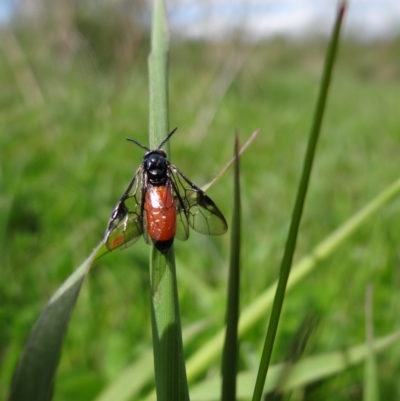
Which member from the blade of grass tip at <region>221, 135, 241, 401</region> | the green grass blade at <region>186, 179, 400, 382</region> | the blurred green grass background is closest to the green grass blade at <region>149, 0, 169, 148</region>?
the blade of grass tip at <region>221, 135, 241, 401</region>

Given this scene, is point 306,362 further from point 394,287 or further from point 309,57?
point 309,57

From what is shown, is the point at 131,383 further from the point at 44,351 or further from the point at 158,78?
the point at 158,78

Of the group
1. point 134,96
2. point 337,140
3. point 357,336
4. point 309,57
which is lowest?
point 357,336

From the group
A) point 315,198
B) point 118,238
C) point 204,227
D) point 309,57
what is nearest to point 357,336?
point 204,227

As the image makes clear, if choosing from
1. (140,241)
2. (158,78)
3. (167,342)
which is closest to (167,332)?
(167,342)

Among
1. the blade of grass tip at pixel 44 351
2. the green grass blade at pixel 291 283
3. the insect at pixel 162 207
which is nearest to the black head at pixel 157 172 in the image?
the insect at pixel 162 207

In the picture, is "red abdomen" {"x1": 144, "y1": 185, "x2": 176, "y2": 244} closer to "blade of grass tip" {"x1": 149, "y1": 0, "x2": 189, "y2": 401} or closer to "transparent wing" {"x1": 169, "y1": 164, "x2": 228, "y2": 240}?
"transparent wing" {"x1": 169, "y1": 164, "x2": 228, "y2": 240}

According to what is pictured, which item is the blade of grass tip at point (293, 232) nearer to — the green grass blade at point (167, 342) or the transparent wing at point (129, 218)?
the green grass blade at point (167, 342)
